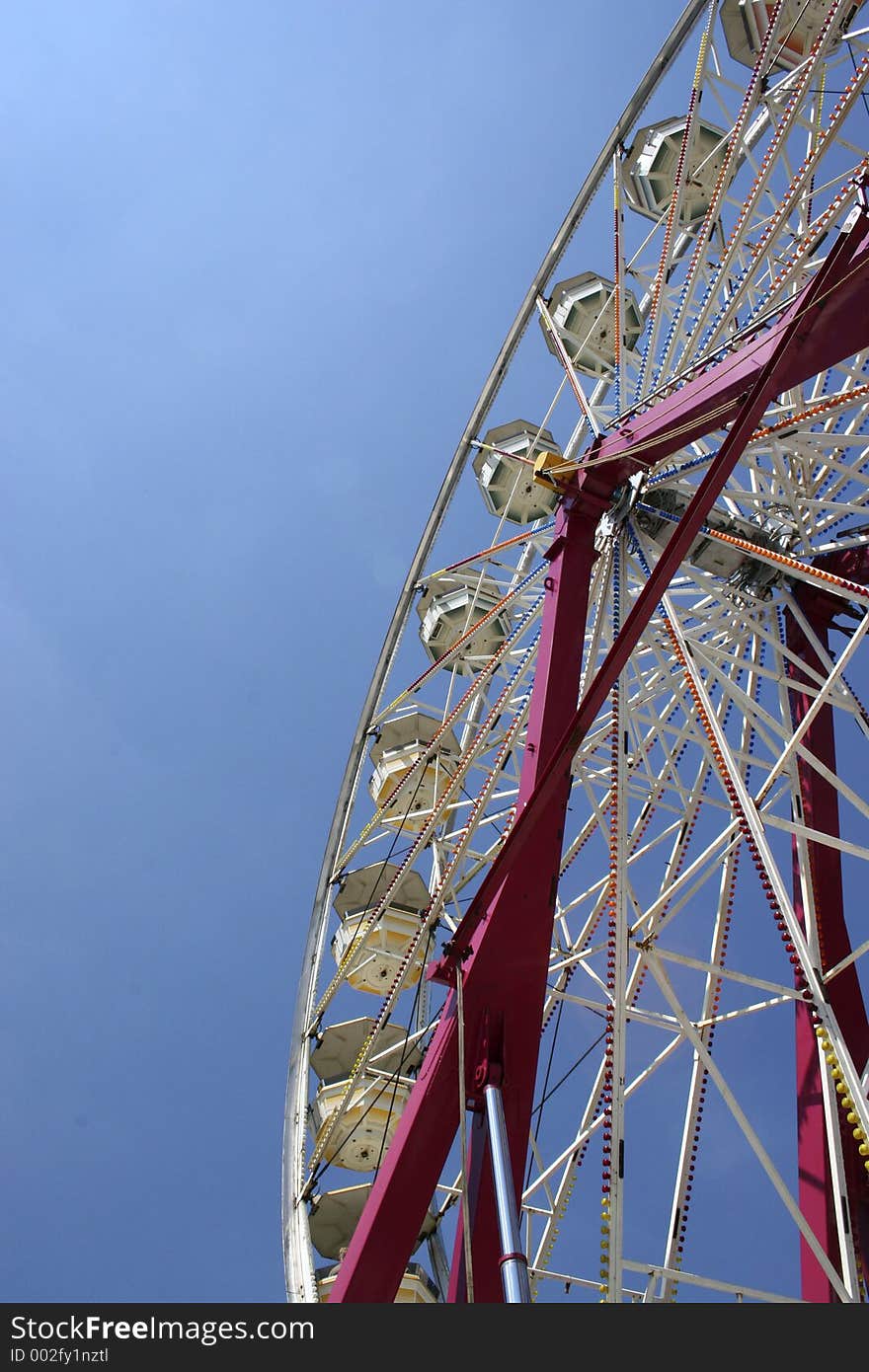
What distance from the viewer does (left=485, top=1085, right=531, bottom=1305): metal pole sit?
534cm

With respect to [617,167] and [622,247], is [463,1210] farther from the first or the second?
[617,167]

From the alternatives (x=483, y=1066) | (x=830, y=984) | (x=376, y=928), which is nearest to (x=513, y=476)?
(x=376, y=928)

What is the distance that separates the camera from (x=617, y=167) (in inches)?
538

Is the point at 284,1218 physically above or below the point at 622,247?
below

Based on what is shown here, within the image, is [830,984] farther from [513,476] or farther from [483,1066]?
[513,476]

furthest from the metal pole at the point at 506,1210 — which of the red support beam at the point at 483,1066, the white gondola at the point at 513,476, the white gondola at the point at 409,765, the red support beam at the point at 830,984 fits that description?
the white gondola at the point at 513,476

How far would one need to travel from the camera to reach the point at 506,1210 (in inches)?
238

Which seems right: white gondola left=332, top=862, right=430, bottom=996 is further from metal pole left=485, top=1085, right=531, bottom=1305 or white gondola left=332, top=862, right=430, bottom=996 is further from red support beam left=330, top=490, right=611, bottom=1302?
metal pole left=485, top=1085, right=531, bottom=1305

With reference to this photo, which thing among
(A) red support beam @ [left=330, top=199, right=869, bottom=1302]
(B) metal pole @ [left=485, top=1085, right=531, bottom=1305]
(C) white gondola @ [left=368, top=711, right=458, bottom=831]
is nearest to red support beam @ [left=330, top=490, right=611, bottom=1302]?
(A) red support beam @ [left=330, top=199, right=869, bottom=1302]

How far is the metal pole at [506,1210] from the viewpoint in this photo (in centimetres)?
534

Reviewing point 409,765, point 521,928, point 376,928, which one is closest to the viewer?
point 521,928
